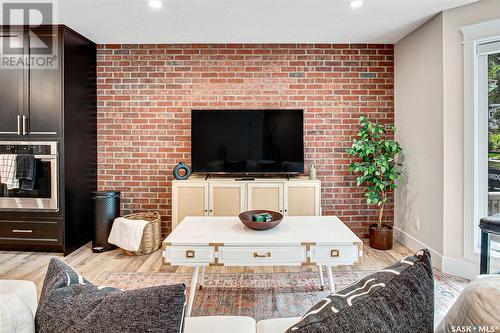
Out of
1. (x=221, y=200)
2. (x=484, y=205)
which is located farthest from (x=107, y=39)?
(x=484, y=205)

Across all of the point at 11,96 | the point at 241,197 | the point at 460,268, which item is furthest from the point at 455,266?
the point at 11,96

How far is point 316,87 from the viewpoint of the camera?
12.0 ft

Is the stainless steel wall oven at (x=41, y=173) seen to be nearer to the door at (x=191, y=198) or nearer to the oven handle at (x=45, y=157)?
the oven handle at (x=45, y=157)

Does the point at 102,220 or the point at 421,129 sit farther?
the point at 102,220

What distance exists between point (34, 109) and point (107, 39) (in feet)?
3.74

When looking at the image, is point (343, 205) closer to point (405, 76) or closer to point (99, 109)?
point (405, 76)

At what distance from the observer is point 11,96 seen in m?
3.11

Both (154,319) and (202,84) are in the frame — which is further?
(202,84)

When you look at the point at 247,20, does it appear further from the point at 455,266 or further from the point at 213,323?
the point at 455,266

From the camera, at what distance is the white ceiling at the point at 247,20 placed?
8.74 ft

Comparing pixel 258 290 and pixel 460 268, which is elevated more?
pixel 460 268

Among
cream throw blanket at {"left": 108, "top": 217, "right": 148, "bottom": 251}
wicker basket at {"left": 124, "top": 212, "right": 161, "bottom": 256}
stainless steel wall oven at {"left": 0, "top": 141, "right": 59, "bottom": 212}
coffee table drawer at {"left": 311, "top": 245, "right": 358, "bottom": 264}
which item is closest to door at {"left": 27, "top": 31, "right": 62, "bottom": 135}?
stainless steel wall oven at {"left": 0, "top": 141, "right": 59, "bottom": 212}

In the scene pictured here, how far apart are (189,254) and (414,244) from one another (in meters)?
2.59

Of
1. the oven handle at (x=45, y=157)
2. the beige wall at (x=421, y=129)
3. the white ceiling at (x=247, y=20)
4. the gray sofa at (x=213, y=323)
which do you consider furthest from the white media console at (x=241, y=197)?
the gray sofa at (x=213, y=323)
